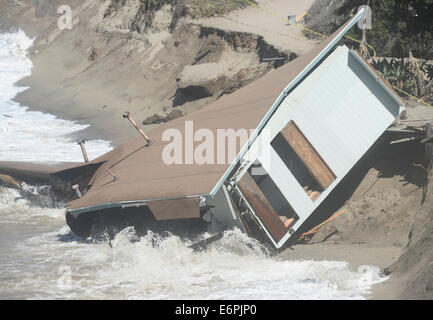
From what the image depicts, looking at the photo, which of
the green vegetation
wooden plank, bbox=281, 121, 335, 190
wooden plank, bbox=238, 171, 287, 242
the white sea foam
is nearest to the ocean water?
wooden plank, bbox=238, 171, 287, 242

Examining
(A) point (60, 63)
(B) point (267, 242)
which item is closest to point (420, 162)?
(B) point (267, 242)

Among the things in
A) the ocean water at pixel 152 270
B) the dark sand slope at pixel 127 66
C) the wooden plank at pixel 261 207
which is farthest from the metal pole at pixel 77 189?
the dark sand slope at pixel 127 66

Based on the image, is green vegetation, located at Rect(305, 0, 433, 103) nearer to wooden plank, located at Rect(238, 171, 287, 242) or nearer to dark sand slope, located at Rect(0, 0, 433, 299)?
dark sand slope, located at Rect(0, 0, 433, 299)

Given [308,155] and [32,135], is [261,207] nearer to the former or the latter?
[308,155]

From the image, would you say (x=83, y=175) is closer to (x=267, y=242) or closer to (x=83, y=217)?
(x=83, y=217)

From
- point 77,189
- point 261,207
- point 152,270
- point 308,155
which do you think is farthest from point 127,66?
point 152,270

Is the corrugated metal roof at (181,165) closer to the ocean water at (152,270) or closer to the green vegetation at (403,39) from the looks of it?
the ocean water at (152,270)
